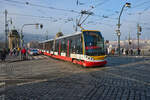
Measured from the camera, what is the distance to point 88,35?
541 inches

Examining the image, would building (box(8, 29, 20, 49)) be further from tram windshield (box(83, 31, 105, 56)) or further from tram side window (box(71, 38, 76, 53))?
tram windshield (box(83, 31, 105, 56))

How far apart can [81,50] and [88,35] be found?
1.35m

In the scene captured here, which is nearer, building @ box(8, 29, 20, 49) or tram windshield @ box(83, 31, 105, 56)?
tram windshield @ box(83, 31, 105, 56)

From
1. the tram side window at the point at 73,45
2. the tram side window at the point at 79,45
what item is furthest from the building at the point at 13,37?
the tram side window at the point at 79,45

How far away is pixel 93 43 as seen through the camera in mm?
13555

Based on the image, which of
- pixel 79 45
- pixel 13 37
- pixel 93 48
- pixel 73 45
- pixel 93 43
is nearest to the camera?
pixel 93 48

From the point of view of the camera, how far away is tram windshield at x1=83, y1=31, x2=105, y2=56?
13.3 m

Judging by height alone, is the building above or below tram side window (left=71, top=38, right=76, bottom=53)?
above

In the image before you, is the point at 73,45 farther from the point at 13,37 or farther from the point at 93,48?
the point at 13,37

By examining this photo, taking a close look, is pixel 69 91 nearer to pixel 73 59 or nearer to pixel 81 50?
pixel 81 50

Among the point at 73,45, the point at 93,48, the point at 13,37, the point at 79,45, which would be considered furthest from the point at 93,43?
the point at 13,37

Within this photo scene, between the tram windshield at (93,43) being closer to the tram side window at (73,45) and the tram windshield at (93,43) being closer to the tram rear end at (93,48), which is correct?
the tram rear end at (93,48)

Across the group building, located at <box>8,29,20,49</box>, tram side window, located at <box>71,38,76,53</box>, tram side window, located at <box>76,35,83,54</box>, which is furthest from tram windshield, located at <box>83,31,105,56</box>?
building, located at <box>8,29,20,49</box>

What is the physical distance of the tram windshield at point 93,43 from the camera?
13.3 metres
